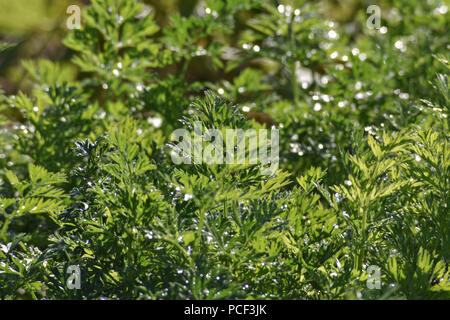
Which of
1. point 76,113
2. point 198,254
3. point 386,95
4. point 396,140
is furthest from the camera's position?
point 386,95

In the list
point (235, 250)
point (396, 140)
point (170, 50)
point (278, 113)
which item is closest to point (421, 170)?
point (396, 140)

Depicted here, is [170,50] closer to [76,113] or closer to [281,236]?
[76,113]

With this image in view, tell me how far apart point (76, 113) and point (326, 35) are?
2.21 ft

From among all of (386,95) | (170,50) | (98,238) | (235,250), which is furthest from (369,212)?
(170,50)

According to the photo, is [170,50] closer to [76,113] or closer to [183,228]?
[76,113]

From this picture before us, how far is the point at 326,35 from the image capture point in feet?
4.24

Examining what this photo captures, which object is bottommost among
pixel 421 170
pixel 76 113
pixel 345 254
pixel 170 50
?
pixel 345 254

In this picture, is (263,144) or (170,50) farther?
(170,50)

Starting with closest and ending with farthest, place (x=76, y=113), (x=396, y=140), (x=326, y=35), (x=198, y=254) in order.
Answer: (x=198, y=254) → (x=396, y=140) → (x=76, y=113) → (x=326, y=35)

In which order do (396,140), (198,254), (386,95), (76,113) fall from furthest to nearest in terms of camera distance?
(386,95) < (76,113) < (396,140) < (198,254)

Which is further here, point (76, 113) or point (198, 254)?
point (76, 113)

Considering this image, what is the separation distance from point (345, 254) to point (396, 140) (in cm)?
19

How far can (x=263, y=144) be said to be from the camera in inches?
26.0

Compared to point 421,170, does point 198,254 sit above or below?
below
